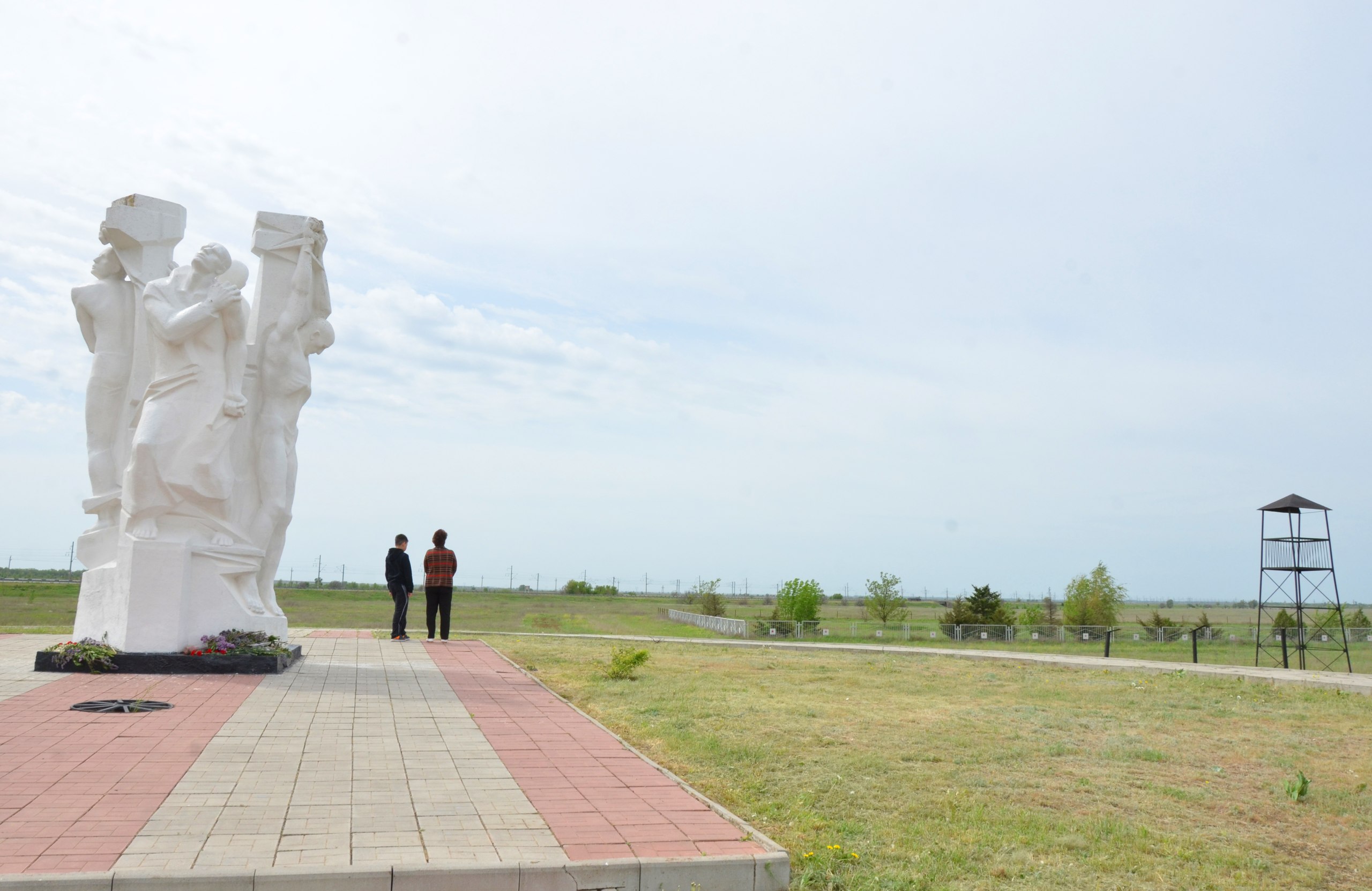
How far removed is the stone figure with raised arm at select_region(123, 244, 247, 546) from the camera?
9.48m

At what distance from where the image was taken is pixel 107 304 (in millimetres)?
10875

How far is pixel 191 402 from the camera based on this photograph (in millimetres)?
9812

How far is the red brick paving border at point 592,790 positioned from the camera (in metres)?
4.33

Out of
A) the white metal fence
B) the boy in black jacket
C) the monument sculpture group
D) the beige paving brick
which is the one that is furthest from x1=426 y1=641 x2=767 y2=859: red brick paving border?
the white metal fence

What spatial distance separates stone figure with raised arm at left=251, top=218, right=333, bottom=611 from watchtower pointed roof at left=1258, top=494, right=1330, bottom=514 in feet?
57.7

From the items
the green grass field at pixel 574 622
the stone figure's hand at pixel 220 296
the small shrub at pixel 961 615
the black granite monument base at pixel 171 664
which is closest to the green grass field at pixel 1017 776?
the black granite monument base at pixel 171 664

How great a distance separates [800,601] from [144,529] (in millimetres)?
26088

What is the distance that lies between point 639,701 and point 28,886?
20.7ft

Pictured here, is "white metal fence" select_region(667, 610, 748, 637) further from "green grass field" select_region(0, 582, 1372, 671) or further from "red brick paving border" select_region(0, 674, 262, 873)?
"red brick paving border" select_region(0, 674, 262, 873)

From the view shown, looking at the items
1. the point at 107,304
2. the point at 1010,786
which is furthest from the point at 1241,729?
the point at 107,304

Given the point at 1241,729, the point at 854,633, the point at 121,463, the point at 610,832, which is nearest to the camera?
the point at 610,832

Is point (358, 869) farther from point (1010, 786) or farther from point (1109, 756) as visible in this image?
point (1109, 756)

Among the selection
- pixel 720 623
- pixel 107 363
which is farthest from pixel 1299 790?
pixel 720 623

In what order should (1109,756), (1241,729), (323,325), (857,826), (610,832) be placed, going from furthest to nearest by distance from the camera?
(323,325)
(1241,729)
(1109,756)
(857,826)
(610,832)
